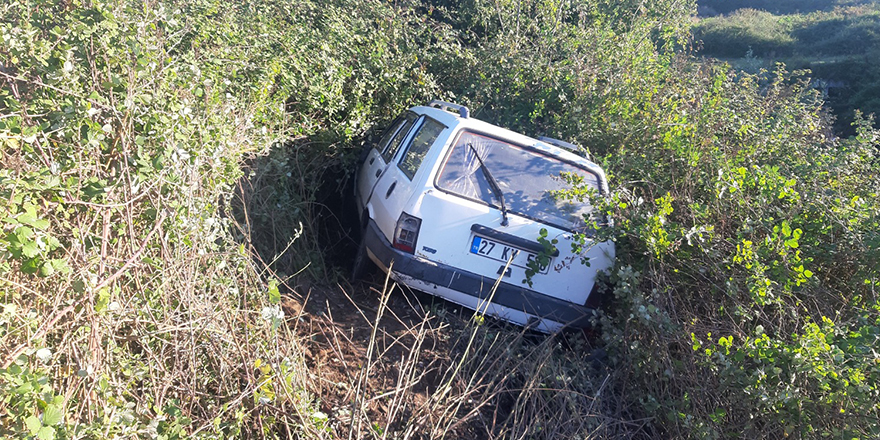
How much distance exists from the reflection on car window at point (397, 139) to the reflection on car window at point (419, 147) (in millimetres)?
342

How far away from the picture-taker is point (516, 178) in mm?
4242

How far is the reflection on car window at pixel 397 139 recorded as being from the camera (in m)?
5.20

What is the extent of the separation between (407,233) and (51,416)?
2.34 m

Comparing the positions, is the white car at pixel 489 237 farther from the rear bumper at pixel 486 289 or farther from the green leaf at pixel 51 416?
the green leaf at pixel 51 416

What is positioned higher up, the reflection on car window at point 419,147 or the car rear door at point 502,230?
the reflection on car window at point 419,147

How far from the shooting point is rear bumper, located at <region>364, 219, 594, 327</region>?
12.9 ft

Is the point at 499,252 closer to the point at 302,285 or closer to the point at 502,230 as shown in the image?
the point at 502,230

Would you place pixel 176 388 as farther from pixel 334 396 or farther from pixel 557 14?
pixel 557 14

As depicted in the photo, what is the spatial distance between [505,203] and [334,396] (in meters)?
1.81

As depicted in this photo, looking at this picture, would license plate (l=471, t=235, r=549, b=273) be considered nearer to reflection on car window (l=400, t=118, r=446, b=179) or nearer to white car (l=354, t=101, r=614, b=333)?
white car (l=354, t=101, r=614, b=333)

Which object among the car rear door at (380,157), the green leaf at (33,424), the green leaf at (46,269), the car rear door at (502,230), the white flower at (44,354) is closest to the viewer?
the green leaf at (33,424)

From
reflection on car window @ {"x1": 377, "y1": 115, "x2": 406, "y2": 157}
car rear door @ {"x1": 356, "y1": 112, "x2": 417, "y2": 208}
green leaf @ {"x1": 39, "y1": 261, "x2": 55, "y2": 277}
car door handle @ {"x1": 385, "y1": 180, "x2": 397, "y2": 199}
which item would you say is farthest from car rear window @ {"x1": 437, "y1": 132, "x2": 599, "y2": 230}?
green leaf @ {"x1": 39, "y1": 261, "x2": 55, "y2": 277}

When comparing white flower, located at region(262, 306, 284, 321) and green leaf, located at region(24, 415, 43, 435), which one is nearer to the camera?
green leaf, located at region(24, 415, 43, 435)

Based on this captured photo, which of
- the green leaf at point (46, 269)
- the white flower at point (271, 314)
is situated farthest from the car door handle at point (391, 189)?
the green leaf at point (46, 269)
